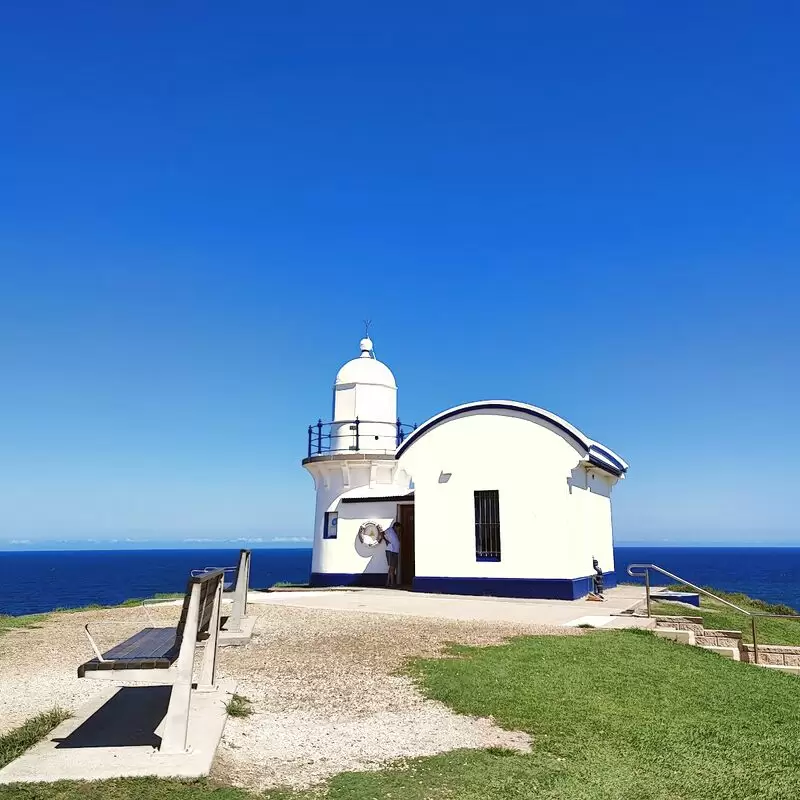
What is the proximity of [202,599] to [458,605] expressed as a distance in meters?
12.4

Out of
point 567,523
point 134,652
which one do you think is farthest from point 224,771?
point 567,523

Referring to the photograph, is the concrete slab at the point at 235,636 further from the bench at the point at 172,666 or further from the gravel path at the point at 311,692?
the bench at the point at 172,666

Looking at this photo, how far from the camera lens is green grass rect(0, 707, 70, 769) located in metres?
5.60

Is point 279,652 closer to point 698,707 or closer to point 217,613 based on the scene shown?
point 217,613

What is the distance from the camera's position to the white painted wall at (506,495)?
65.8 feet

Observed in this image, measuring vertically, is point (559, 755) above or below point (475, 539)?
below

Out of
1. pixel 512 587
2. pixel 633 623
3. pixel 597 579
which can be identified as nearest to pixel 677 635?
pixel 633 623

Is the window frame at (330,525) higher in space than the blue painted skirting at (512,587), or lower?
higher

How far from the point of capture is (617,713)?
23.8 feet

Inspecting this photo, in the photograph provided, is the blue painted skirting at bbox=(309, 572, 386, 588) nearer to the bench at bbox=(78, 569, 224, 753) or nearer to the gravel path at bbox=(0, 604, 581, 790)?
the gravel path at bbox=(0, 604, 581, 790)

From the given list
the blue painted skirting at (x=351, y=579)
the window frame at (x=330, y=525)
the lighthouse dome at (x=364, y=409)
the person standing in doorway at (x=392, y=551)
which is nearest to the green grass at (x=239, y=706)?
the person standing in doorway at (x=392, y=551)

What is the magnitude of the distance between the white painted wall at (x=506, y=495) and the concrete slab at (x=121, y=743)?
13618mm

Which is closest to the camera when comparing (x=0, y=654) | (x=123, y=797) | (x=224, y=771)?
(x=123, y=797)

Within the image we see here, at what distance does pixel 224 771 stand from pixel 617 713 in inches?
157
